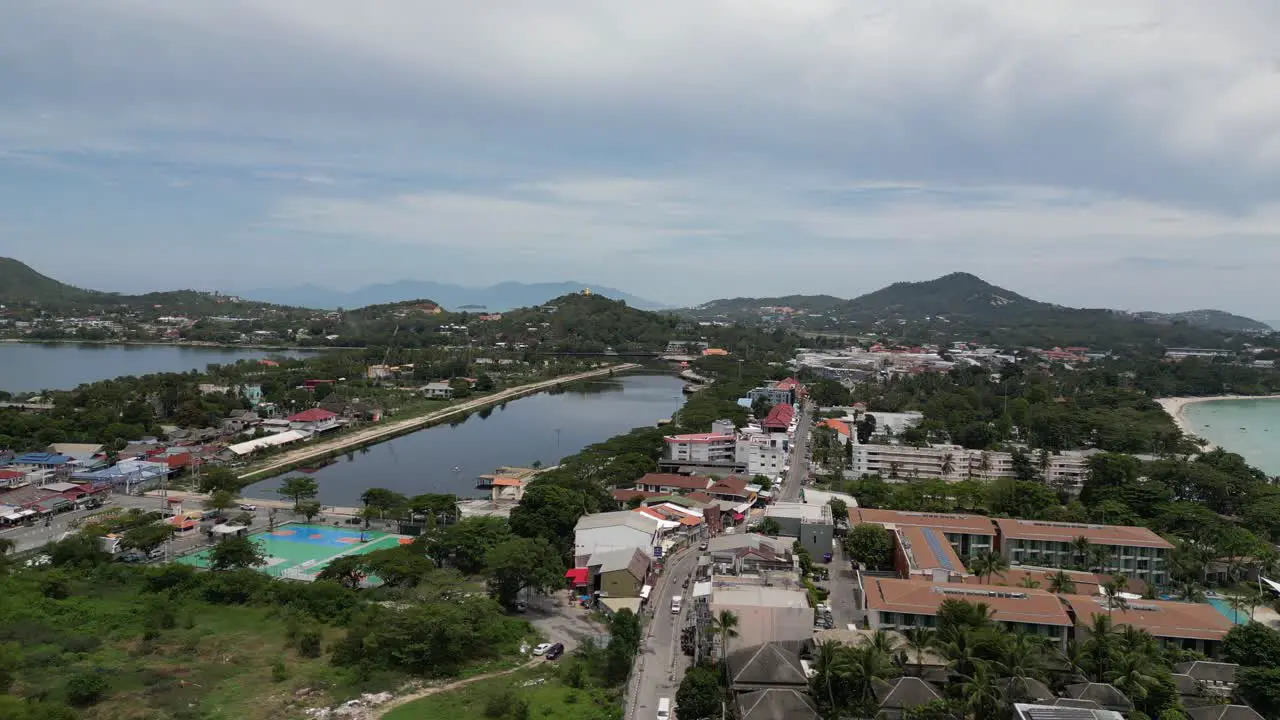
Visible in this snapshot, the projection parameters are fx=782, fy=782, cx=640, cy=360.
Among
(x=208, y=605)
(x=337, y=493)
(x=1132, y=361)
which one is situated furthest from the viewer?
(x=1132, y=361)

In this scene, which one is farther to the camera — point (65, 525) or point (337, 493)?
point (337, 493)

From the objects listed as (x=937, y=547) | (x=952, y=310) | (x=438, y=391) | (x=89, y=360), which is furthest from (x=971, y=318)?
(x=937, y=547)

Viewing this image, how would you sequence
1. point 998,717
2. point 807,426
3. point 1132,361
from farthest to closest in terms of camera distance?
1. point 1132,361
2. point 807,426
3. point 998,717

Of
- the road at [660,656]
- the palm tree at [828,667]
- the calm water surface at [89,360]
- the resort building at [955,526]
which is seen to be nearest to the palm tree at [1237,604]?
the resort building at [955,526]

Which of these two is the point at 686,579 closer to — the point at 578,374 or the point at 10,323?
the point at 578,374

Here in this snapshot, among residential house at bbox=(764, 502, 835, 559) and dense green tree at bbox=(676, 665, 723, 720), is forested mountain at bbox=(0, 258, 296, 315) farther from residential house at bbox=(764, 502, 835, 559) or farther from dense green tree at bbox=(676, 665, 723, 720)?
dense green tree at bbox=(676, 665, 723, 720)

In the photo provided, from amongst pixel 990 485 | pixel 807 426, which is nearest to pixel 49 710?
pixel 990 485
